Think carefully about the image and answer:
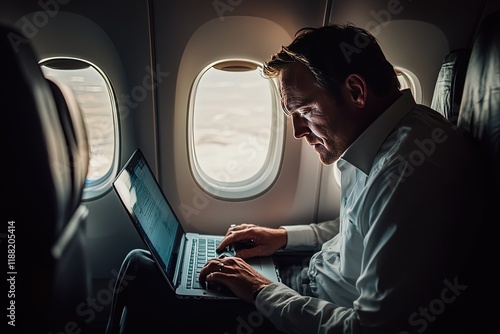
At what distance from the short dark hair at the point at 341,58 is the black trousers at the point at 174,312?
33.8 inches

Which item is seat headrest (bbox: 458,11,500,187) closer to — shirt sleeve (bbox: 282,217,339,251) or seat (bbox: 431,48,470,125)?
seat (bbox: 431,48,470,125)

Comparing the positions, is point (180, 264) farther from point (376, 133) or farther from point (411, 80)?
point (411, 80)

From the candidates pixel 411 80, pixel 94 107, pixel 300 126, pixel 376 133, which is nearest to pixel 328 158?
pixel 300 126

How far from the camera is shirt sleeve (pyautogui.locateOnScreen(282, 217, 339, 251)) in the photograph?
6.23 feet

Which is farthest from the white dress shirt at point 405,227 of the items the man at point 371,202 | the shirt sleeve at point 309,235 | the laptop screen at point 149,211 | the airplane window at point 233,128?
the airplane window at point 233,128

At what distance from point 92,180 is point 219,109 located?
85cm

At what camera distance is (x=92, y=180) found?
212cm

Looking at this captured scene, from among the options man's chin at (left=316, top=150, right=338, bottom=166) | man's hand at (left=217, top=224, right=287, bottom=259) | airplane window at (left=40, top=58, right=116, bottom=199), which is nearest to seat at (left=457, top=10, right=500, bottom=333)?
man's chin at (left=316, top=150, right=338, bottom=166)

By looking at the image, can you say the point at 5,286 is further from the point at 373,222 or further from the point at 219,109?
the point at 219,109

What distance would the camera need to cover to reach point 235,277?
1469 millimetres

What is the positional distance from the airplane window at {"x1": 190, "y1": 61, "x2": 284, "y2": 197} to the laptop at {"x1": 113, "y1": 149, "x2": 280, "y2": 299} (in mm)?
385

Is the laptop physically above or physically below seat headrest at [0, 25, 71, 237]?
below

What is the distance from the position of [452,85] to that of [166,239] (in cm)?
132

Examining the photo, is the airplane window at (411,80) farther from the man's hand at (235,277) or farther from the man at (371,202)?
the man's hand at (235,277)
